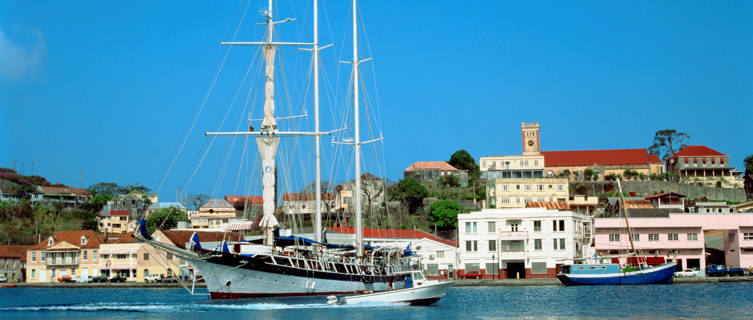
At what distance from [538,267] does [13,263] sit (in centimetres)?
7084

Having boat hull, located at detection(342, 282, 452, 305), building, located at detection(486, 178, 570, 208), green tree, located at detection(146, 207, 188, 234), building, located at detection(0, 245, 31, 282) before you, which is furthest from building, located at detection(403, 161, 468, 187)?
boat hull, located at detection(342, 282, 452, 305)

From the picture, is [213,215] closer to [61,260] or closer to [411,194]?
[411,194]

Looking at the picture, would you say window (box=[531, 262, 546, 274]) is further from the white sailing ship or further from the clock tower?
the clock tower

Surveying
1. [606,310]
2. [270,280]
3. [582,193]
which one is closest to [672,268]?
[606,310]

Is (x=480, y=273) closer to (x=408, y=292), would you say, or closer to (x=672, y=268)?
(x=672, y=268)

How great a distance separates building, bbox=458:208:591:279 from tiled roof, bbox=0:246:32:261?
62.0 meters

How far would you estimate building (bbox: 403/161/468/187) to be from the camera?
6718 inches

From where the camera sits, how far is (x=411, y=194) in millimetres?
148125

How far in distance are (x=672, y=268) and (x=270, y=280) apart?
43.3 meters

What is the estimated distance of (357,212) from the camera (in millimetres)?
64938

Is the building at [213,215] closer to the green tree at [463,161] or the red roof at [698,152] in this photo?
the green tree at [463,161]

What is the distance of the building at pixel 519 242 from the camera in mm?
91125

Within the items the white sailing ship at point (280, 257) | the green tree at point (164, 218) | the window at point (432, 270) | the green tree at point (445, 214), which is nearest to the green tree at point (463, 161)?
the green tree at point (445, 214)

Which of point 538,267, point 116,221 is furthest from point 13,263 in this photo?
point 538,267
